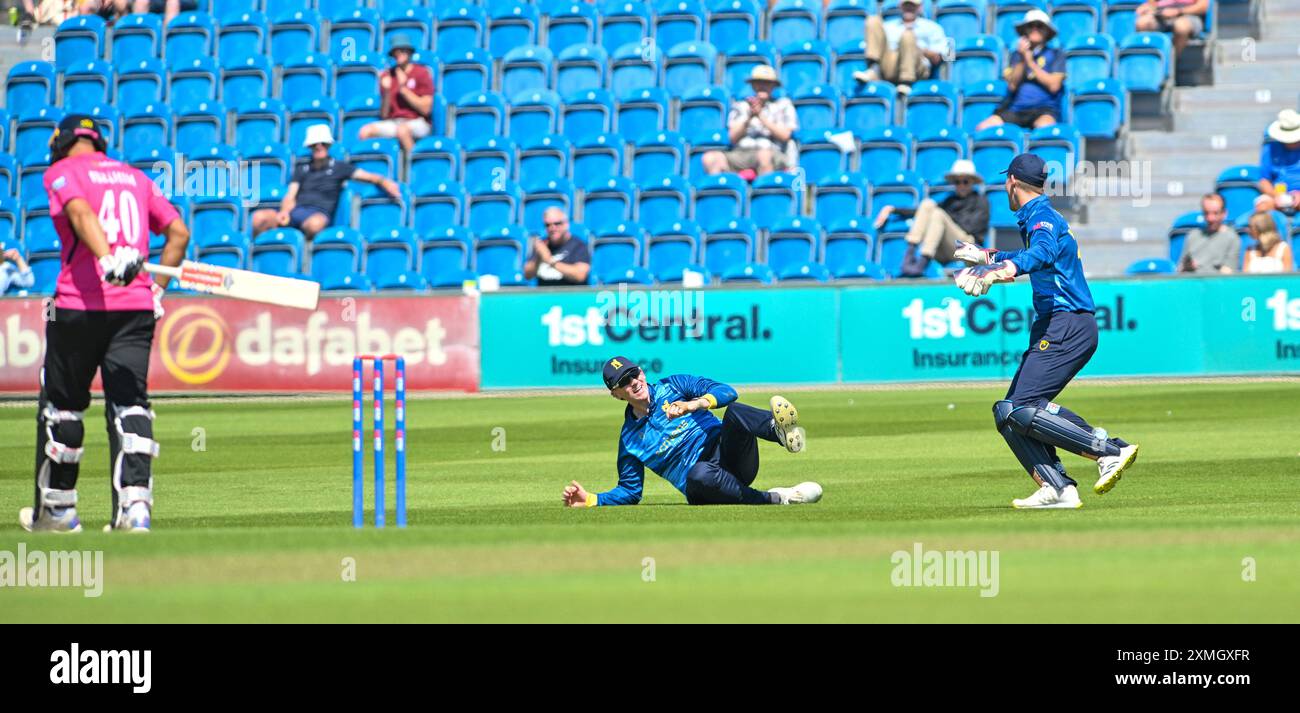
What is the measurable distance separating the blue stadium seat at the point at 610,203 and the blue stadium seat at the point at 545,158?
3.37ft

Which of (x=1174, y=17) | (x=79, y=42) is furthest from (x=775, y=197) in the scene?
(x=79, y=42)

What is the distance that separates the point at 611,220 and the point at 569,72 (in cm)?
378

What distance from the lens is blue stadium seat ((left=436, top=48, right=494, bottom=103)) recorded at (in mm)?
29609

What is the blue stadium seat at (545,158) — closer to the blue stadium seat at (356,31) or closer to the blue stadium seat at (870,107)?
the blue stadium seat at (870,107)

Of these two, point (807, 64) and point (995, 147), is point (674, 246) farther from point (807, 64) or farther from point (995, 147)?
point (995, 147)

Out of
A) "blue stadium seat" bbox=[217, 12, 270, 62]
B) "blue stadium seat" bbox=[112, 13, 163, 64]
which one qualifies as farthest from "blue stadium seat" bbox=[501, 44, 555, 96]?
"blue stadium seat" bbox=[112, 13, 163, 64]

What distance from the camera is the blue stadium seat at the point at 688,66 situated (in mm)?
28750

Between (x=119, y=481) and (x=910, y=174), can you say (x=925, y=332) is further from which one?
(x=119, y=481)

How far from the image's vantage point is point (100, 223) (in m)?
10.0

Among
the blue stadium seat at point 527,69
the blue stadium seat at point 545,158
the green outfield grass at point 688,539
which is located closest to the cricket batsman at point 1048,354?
the green outfield grass at point 688,539

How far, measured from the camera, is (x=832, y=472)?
1483cm

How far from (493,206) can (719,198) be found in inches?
130

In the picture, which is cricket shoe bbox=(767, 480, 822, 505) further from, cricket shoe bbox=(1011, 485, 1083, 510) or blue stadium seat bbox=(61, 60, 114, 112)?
blue stadium seat bbox=(61, 60, 114, 112)
